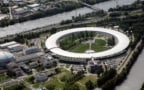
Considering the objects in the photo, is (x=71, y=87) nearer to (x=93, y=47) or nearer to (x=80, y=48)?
(x=80, y=48)

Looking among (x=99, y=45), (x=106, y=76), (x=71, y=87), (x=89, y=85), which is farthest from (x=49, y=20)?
(x=71, y=87)

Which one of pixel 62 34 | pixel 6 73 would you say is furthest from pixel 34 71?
pixel 62 34

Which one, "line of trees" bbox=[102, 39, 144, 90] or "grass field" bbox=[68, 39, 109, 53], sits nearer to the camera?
"line of trees" bbox=[102, 39, 144, 90]

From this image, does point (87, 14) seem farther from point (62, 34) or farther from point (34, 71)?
point (34, 71)

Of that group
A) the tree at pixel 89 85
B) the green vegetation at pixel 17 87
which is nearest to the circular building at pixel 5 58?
the green vegetation at pixel 17 87

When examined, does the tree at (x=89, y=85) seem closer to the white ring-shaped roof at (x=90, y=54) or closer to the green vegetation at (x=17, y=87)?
the green vegetation at (x=17, y=87)

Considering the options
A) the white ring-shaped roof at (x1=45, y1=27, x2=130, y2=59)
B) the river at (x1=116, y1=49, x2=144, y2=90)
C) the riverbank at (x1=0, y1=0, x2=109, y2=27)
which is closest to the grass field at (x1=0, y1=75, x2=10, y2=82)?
A: the white ring-shaped roof at (x1=45, y1=27, x2=130, y2=59)

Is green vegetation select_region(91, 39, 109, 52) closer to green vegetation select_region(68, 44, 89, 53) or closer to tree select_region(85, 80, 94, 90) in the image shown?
green vegetation select_region(68, 44, 89, 53)
